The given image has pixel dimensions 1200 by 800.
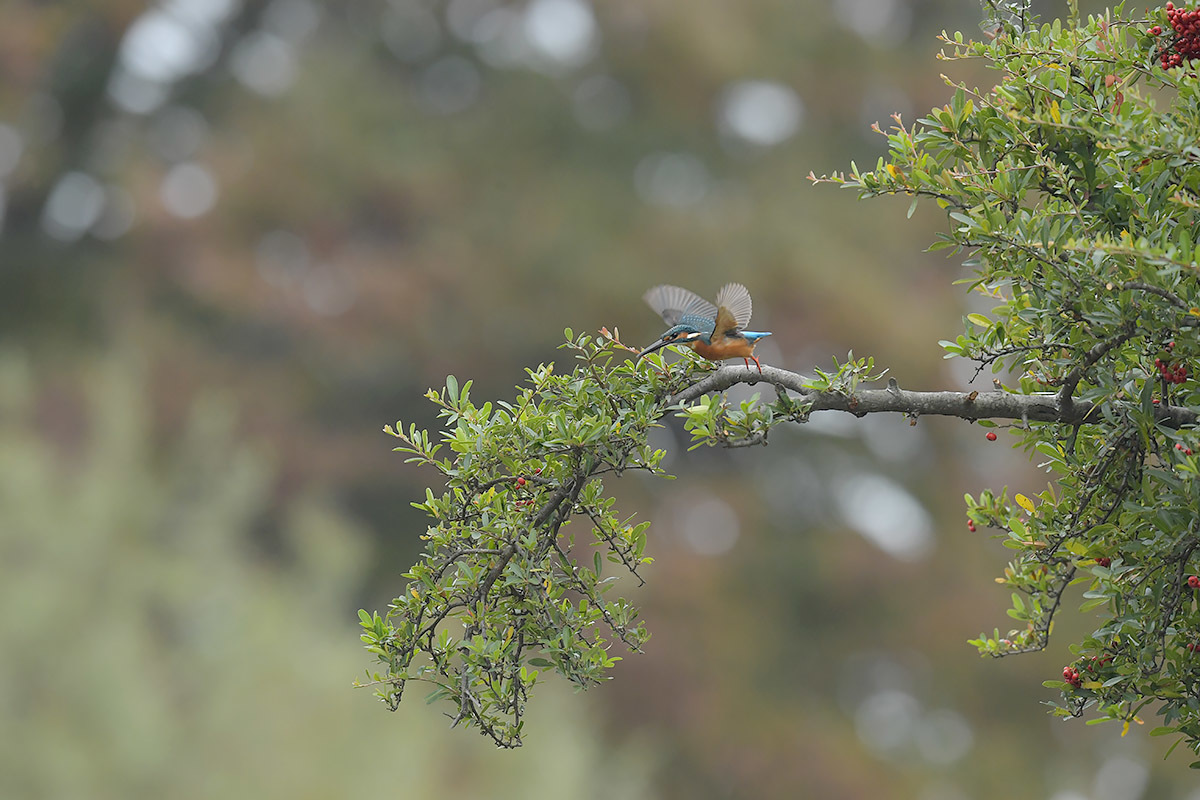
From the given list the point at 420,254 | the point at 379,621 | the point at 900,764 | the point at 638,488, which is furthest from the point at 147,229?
the point at 379,621

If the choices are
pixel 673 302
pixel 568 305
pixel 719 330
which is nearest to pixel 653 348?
pixel 719 330

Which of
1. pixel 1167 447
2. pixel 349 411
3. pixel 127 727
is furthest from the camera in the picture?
pixel 349 411

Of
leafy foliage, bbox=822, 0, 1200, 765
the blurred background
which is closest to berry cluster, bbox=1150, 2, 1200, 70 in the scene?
leafy foliage, bbox=822, 0, 1200, 765

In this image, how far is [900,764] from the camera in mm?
11742

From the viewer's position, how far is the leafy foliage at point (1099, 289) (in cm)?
214

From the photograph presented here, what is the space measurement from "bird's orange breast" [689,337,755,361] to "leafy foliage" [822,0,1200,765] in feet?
1.29

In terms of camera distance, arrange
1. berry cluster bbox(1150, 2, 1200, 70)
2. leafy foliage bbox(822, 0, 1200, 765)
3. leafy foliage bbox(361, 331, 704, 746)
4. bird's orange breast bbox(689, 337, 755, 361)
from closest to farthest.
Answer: leafy foliage bbox(822, 0, 1200, 765) → berry cluster bbox(1150, 2, 1200, 70) → leafy foliage bbox(361, 331, 704, 746) → bird's orange breast bbox(689, 337, 755, 361)

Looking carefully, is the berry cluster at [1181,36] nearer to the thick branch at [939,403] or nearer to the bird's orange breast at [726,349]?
the thick branch at [939,403]

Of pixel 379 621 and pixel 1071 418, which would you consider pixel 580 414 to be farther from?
pixel 1071 418

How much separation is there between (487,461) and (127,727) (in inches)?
221

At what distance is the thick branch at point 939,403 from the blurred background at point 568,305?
25.4 ft

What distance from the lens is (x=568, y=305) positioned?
1152cm

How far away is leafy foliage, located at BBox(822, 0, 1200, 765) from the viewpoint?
214 cm

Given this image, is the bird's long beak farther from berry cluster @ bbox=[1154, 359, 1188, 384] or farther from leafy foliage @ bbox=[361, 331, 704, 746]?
berry cluster @ bbox=[1154, 359, 1188, 384]
